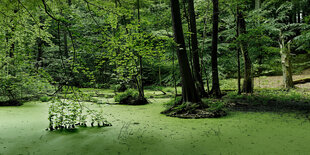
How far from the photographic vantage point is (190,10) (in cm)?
658

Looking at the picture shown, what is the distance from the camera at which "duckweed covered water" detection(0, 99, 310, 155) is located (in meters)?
2.30

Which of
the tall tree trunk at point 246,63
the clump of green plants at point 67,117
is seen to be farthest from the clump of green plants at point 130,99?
the tall tree trunk at point 246,63

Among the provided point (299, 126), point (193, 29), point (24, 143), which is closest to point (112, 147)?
point (24, 143)

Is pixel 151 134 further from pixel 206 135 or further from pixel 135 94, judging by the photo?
pixel 135 94

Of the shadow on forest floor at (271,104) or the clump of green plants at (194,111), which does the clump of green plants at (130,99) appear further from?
the shadow on forest floor at (271,104)

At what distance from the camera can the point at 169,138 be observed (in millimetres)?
2770

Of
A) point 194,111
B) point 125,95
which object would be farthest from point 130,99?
point 194,111

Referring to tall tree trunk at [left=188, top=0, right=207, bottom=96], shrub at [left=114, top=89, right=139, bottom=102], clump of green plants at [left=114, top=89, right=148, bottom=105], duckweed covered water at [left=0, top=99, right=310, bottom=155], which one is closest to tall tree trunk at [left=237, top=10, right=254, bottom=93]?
tall tree trunk at [left=188, top=0, right=207, bottom=96]

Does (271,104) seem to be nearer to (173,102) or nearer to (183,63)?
(173,102)

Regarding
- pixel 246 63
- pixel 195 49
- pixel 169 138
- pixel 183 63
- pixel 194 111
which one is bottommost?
pixel 169 138

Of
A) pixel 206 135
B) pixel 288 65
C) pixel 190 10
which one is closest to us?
pixel 206 135

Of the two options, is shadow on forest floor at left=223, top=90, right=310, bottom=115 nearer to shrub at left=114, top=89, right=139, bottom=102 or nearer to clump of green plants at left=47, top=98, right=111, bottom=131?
shrub at left=114, top=89, right=139, bottom=102

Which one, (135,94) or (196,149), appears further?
(135,94)

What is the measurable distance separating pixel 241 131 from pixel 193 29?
14.9 ft
